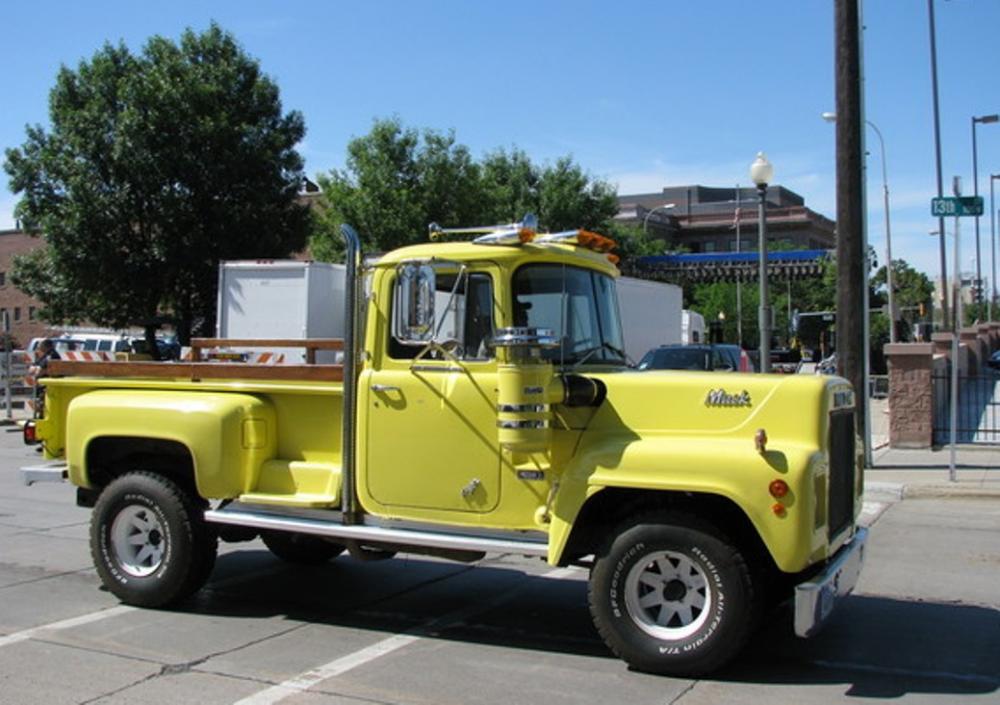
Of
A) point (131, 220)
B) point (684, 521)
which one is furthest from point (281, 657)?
point (131, 220)

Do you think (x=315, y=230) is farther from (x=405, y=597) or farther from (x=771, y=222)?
(x=771, y=222)

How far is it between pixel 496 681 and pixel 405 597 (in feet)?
6.95

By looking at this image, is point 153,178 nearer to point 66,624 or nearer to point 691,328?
point 691,328

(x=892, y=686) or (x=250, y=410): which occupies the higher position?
(x=250, y=410)

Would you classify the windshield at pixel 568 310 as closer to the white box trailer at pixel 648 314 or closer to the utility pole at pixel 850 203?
the utility pole at pixel 850 203

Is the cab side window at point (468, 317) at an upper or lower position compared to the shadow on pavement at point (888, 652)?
upper

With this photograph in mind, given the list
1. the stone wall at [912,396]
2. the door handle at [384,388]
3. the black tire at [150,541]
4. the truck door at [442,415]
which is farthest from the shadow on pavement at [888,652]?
the stone wall at [912,396]

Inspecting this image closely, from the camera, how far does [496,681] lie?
18.1 feet

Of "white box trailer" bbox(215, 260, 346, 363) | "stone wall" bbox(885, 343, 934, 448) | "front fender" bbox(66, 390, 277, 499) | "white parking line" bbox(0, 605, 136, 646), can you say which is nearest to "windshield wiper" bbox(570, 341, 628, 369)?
"front fender" bbox(66, 390, 277, 499)

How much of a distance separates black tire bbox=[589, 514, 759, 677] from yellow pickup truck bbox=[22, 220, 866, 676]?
11 millimetres

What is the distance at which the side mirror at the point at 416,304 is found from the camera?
5.84m

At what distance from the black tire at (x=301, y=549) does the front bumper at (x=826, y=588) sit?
414 cm

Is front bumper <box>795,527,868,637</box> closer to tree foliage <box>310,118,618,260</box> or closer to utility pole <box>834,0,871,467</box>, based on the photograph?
utility pole <box>834,0,871,467</box>

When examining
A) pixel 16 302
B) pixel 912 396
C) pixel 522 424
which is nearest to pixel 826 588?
pixel 522 424
